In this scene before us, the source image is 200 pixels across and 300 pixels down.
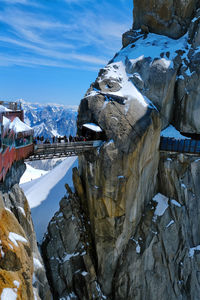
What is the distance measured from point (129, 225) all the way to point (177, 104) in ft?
67.5

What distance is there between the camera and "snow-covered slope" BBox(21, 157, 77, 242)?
114ft

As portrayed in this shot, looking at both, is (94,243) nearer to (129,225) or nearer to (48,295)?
(129,225)

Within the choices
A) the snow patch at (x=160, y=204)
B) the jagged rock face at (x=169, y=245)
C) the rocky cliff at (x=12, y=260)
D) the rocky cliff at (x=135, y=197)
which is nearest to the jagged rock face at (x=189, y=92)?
the rocky cliff at (x=135, y=197)

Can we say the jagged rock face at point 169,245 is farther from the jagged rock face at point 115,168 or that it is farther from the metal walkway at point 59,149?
the metal walkway at point 59,149

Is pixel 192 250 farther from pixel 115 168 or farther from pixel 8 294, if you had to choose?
pixel 8 294

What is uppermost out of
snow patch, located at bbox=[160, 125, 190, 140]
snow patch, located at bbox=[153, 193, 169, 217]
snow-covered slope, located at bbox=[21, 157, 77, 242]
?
snow patch, located at bbox=[160, 125, 190, 140]

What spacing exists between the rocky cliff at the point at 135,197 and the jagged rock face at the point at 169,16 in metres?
3.34

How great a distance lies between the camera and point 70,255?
28328mm

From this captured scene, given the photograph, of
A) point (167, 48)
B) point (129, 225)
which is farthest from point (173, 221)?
point (167, 48)

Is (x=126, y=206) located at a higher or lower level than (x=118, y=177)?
lower

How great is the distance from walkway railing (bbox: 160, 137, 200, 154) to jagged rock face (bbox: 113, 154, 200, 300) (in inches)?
41.4

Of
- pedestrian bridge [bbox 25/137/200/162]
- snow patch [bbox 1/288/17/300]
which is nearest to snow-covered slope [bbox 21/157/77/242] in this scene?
pedestrian bridge [bbox 25/137/200/162]

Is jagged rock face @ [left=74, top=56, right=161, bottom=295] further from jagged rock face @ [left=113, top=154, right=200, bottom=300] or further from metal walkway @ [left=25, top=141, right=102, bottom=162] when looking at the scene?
jagged rock face @ [left=113, top=154, right=200, bottom=300]

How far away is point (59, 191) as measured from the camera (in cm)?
4306
